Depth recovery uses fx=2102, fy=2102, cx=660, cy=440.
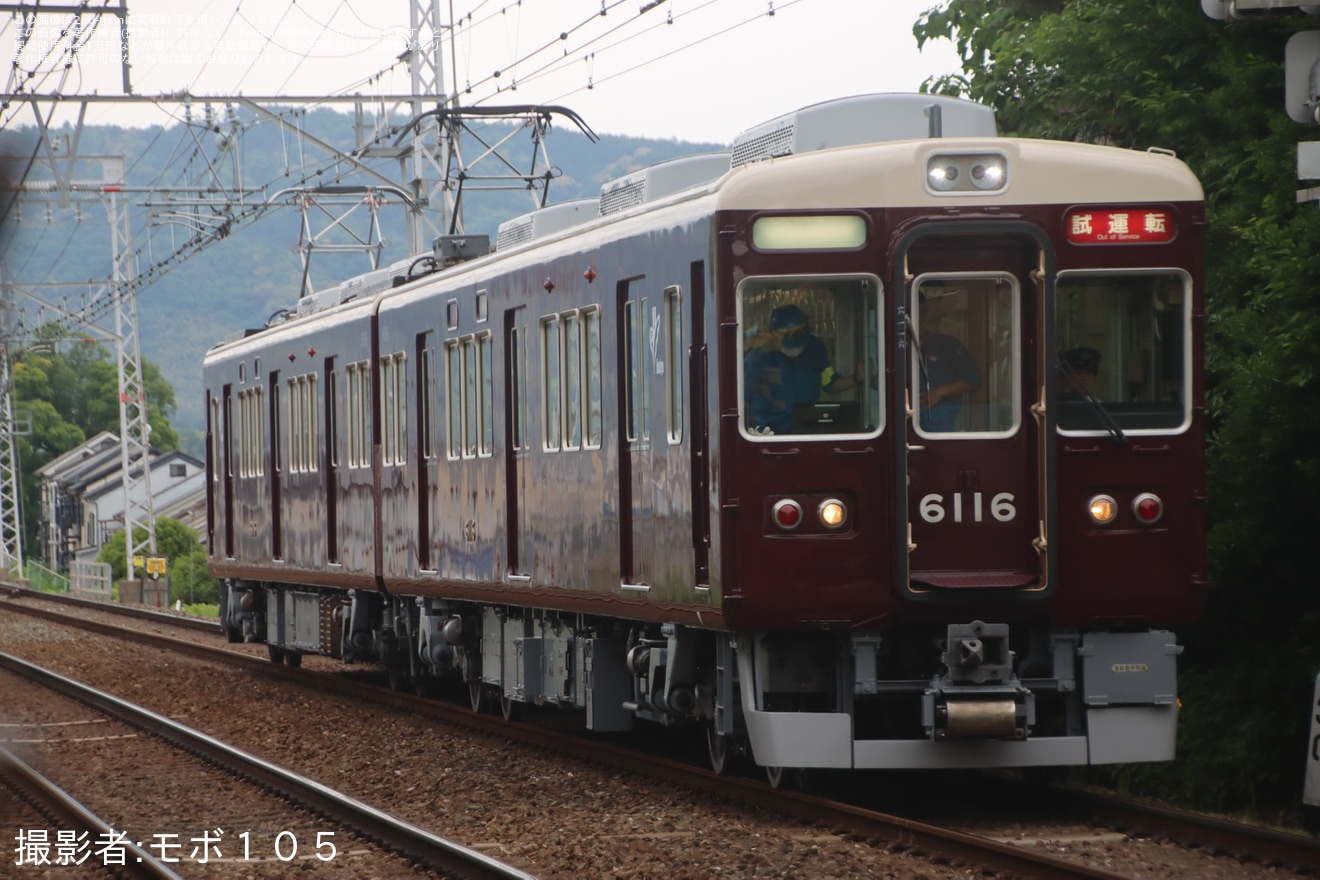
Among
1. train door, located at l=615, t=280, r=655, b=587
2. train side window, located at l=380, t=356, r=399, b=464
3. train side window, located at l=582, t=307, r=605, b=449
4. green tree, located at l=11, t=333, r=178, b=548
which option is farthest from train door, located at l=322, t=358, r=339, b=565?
green tree, located at l=11, t=333, r=178, b=548

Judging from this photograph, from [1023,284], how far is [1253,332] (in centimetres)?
190

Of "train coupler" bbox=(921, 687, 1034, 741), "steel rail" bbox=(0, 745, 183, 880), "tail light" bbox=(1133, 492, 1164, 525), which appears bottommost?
"steel rail" bbox=(0, 745, 183, 880)

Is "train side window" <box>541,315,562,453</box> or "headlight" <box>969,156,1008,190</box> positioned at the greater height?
"headlight" <box>969,156,1008,190</box>

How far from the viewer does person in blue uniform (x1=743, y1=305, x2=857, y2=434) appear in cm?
928

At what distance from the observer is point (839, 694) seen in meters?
9.30

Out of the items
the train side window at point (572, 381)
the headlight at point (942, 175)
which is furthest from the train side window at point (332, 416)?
the headlight at point (942, 175)

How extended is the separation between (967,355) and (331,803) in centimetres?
385

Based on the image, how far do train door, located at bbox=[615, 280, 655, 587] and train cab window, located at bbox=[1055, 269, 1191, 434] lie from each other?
2.26 metres

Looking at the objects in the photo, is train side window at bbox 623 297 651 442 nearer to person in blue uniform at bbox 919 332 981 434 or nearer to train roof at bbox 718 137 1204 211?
train roof at bbox 718 137 1204 211

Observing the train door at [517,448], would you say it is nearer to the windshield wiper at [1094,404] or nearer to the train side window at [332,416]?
the windshield wiper at [1094,404]

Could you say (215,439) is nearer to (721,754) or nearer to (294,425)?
(294,425)

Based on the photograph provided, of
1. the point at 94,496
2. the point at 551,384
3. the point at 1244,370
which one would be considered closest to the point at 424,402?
the point at 551,384

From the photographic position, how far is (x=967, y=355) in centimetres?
934

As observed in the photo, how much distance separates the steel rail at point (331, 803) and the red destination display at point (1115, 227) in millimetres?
3779
